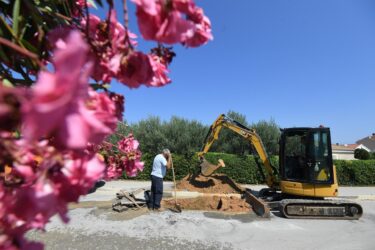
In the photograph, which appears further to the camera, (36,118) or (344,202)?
(344,202)

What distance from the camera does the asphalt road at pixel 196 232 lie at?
6.69 m

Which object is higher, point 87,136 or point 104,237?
point 87,136

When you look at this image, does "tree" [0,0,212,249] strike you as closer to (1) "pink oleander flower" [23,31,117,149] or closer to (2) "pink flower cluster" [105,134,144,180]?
(1) "pink oleander flower" [23,31,117,149]

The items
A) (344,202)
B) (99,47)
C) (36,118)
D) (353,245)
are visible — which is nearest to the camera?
(36,118)

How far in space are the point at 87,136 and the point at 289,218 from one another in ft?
32.6

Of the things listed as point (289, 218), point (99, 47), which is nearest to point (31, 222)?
point (99, 47)

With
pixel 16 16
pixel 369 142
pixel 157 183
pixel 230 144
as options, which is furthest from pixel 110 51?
pixel 369 142

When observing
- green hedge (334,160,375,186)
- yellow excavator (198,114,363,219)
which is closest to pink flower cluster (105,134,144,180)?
yellow excavator (198,114,363,219)

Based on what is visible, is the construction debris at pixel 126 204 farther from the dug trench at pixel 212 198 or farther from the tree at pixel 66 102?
the tree at pixel 66 102

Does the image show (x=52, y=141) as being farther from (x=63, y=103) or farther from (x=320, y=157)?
(x=320, y=157)

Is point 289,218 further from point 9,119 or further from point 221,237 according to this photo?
point 9,119

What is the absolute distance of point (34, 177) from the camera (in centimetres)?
58

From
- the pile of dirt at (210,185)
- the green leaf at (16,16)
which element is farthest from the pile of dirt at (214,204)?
the green leaf at (16,16)

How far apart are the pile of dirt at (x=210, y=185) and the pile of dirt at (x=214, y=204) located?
2.43 metres
